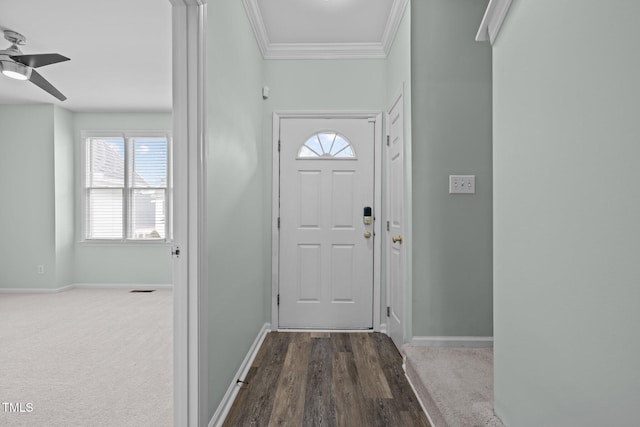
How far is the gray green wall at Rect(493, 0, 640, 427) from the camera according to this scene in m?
0.81

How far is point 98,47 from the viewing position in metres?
3.68

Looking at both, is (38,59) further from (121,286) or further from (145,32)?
(121,286)

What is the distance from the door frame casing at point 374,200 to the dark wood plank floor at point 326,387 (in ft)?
1.33

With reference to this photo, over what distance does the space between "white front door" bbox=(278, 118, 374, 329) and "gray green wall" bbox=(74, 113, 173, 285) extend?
2968mm

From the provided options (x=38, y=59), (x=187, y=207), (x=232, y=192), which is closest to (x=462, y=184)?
(x=232, y=192)

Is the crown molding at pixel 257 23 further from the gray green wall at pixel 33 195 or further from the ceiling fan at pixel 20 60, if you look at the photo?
the gray green wall at pixel 33 195

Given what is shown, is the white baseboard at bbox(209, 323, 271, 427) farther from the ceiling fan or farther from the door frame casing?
the ceiling fan

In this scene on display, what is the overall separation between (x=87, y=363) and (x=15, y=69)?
256cm

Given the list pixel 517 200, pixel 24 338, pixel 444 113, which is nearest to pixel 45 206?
pixel 24 338

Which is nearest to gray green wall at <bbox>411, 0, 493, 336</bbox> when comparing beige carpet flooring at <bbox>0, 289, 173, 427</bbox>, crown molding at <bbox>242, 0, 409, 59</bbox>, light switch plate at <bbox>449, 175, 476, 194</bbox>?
light switch plate at <bbox>449, 175, 476, 194</bbox>

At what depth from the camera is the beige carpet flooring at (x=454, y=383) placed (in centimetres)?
164

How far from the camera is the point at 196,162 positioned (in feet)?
5.43

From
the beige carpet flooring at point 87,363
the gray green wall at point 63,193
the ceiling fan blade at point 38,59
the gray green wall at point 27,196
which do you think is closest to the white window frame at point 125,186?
the gray green wall at point 63,193

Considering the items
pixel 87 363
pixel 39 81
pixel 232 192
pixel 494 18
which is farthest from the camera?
pixel 39 81
